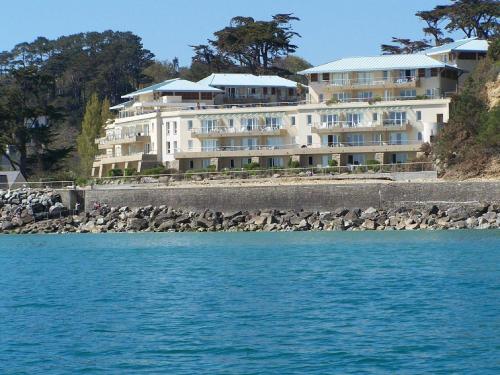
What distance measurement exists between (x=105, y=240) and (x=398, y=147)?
2398 cm

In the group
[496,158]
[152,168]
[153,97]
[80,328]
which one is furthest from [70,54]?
[80,328]

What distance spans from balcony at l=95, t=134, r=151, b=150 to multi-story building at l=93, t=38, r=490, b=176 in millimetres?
102

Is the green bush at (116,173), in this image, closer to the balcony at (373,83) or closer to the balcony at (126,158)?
the balcony at (126,158)

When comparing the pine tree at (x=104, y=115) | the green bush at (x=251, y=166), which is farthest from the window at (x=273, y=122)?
the pine tree at (x=104, y=115)

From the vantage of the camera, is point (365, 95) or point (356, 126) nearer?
point (356, 126)

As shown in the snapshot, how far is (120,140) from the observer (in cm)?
8994

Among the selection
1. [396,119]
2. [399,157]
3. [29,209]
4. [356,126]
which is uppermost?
[396,119]

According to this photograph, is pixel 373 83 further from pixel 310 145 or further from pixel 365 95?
pixel 310 145

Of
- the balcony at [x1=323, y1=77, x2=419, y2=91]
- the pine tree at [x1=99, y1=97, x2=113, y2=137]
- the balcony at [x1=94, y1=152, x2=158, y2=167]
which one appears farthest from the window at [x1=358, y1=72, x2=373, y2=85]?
the pine tree at [x1=99, y1=97, x2=113, y2=137]

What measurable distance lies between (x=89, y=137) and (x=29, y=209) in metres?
27.0

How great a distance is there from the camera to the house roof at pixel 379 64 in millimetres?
81875

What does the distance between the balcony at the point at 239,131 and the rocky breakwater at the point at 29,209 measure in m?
13.6

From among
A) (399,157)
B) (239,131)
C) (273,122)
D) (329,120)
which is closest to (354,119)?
(329,120)

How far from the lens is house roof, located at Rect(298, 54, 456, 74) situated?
269 ft
